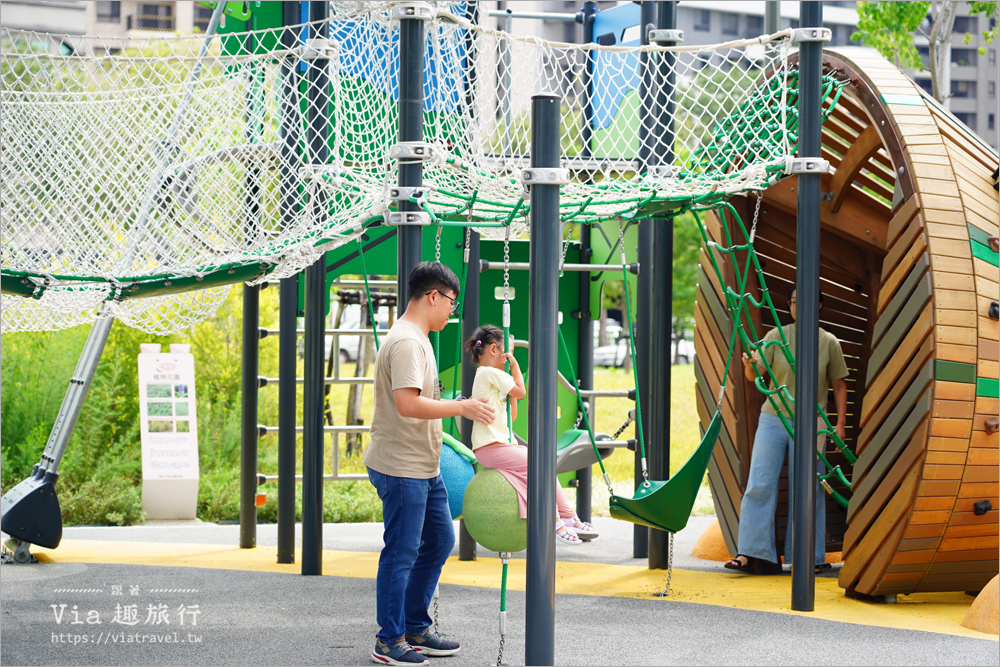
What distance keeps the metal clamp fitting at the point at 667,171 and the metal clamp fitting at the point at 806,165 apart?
69cm

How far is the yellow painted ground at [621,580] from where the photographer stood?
5.01 meters

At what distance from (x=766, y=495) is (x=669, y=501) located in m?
1.36

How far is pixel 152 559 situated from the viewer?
21.3ft

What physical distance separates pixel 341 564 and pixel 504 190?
261cm

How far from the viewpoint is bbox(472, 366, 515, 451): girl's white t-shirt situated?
14.4 feet

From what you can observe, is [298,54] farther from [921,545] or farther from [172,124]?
[921,545]

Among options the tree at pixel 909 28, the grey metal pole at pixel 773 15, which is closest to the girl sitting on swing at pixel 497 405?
the grey metal pole at pixel 773 15

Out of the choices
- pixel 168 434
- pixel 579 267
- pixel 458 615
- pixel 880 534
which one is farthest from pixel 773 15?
pixel 168 434

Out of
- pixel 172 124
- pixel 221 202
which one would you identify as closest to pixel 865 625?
pixel 221 202

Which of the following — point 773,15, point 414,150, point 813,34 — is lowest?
point 414,150

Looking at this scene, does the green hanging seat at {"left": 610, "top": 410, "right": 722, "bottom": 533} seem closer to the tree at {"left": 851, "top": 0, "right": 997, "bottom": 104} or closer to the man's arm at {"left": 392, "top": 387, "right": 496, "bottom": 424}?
the man's arm at {"left": 392, "top": 387, "right": 496, "bottom": 424}

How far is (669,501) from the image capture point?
16.2 ft

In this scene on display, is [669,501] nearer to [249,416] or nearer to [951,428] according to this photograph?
[951,428]

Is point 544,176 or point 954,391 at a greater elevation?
point 544,176
